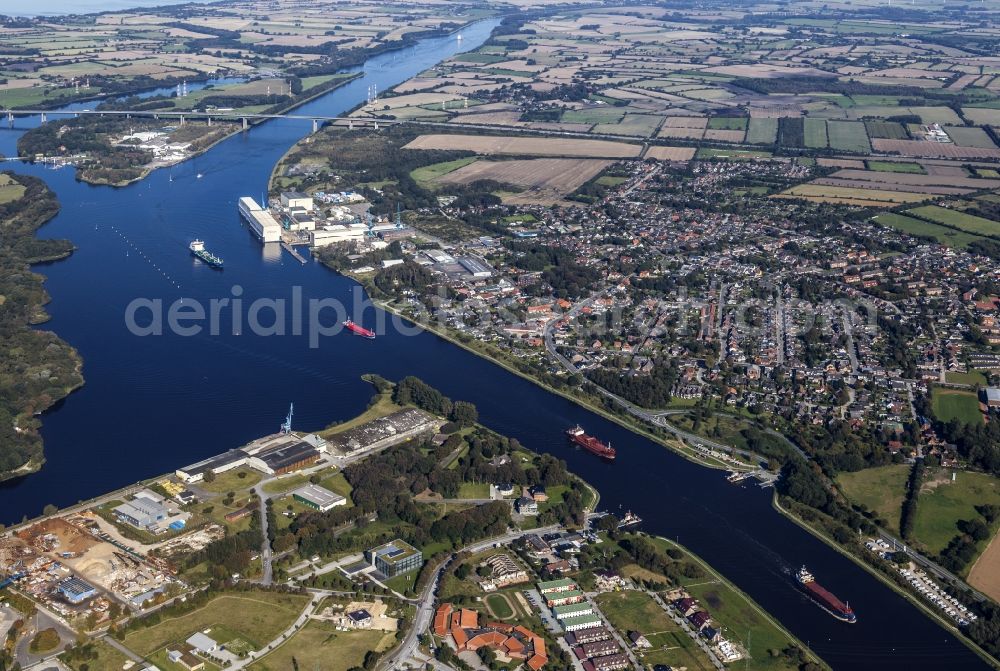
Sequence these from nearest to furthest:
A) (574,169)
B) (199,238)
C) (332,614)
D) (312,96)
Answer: (332,614) < (199,238) < (574,169) < (312,96)

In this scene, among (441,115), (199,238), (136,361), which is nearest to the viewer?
(136,361)

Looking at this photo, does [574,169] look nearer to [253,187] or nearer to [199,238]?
[253,187]

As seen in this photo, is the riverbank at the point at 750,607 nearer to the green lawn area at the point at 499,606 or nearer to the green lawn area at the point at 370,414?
the green lawn area at the point at 499,606

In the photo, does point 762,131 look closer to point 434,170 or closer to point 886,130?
point 886,130

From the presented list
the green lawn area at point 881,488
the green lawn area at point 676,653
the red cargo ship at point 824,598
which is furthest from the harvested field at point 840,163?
the green lawn area at point 676,653

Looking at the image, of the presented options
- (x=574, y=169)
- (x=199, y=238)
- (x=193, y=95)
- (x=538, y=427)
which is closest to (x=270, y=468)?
(x=538, y=427)
